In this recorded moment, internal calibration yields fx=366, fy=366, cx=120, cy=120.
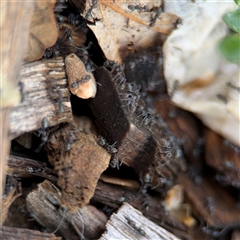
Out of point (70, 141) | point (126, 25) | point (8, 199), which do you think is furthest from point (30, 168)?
point (126, 25)

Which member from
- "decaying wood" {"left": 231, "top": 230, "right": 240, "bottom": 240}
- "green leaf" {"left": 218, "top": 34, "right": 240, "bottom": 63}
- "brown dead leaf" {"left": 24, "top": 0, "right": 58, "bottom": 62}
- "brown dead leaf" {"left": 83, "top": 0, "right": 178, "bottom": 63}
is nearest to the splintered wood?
"brown dead leaf" {"left": 24, "top": 0, "right": 58, "bottom": 62}

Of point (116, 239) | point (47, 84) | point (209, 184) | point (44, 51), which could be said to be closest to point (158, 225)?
point (116, 239)

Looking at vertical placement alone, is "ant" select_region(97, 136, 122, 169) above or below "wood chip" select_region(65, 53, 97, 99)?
below

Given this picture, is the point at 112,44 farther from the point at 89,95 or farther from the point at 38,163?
the point at 38,163

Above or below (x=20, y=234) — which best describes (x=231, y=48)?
above

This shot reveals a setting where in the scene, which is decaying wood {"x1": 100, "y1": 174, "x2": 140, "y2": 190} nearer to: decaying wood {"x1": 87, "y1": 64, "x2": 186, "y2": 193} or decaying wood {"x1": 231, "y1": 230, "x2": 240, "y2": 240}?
decaying wood {"x1": 87, "y1": 64, "x2": 186, "y2": 193}

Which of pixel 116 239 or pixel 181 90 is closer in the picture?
pixel 116 239

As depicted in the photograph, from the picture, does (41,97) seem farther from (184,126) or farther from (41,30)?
(184,126)
